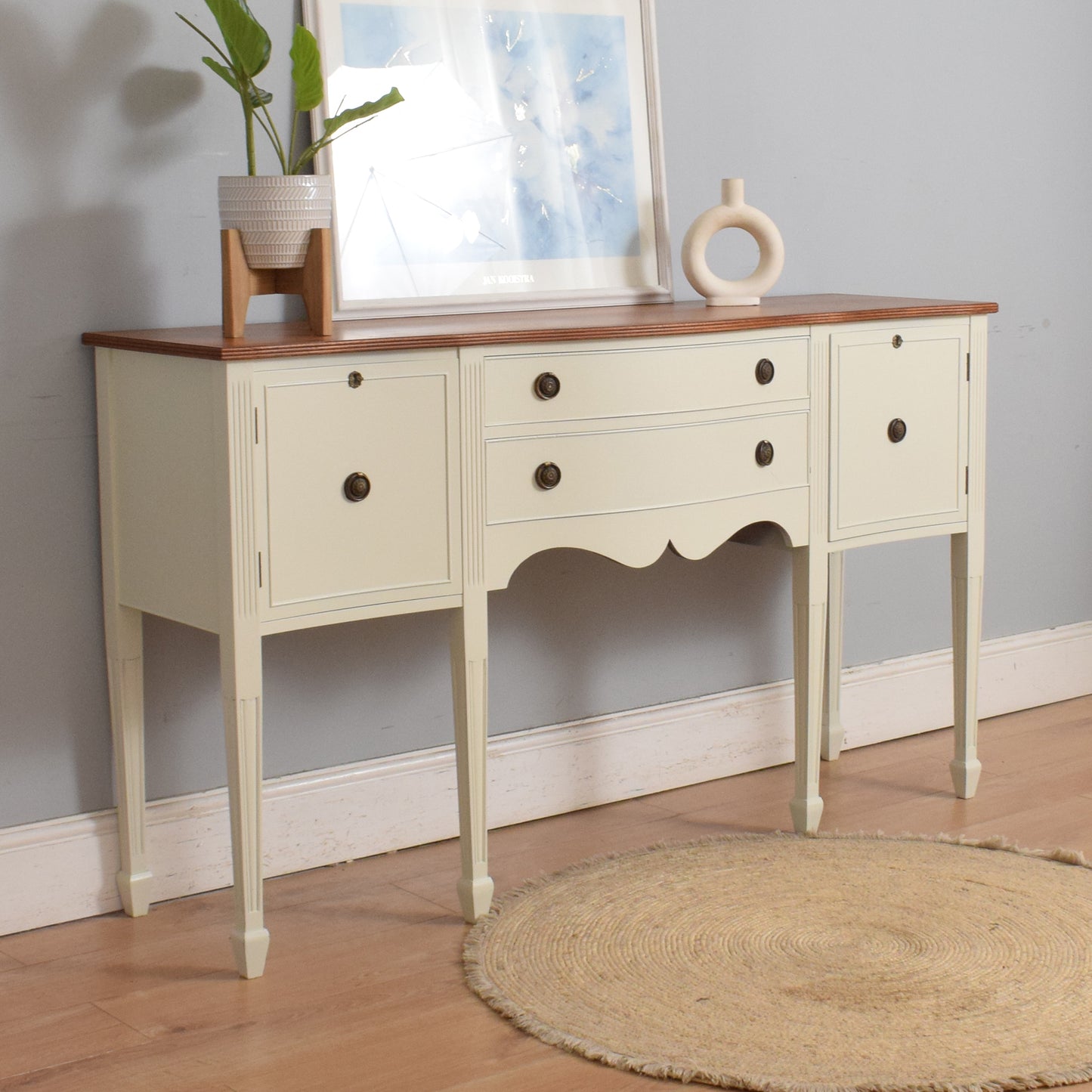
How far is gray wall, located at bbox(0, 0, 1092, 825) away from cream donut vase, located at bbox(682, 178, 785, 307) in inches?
7.7

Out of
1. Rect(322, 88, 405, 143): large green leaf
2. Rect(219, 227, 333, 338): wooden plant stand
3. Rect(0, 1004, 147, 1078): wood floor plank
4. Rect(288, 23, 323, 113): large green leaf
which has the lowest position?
Rect(0, 1004, 147, 1078): wood floor plank

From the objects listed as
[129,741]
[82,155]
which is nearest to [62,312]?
[82,155]

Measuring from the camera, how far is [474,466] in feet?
7.38

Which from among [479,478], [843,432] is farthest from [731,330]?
[479,478]

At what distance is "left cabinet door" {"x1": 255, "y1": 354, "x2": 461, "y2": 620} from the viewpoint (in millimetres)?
2086

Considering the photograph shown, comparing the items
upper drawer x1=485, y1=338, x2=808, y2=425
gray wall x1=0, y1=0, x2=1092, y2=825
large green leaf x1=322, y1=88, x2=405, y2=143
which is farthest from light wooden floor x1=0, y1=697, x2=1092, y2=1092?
large green leaf x1=322, y1=88, x2=405, y2=143

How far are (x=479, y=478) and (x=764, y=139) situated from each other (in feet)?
3.87

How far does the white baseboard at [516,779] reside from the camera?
7.89 feet

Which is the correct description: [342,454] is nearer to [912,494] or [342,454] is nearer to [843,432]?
[843,432]

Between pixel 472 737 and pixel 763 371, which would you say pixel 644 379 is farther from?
pixel 472 737

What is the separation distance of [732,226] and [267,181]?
0.95 meters

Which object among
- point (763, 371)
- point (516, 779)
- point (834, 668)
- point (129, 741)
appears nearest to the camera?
point (129, 741)

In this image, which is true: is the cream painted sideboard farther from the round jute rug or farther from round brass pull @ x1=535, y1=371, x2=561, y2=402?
the round jute rug

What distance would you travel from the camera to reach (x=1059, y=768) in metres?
3.13
